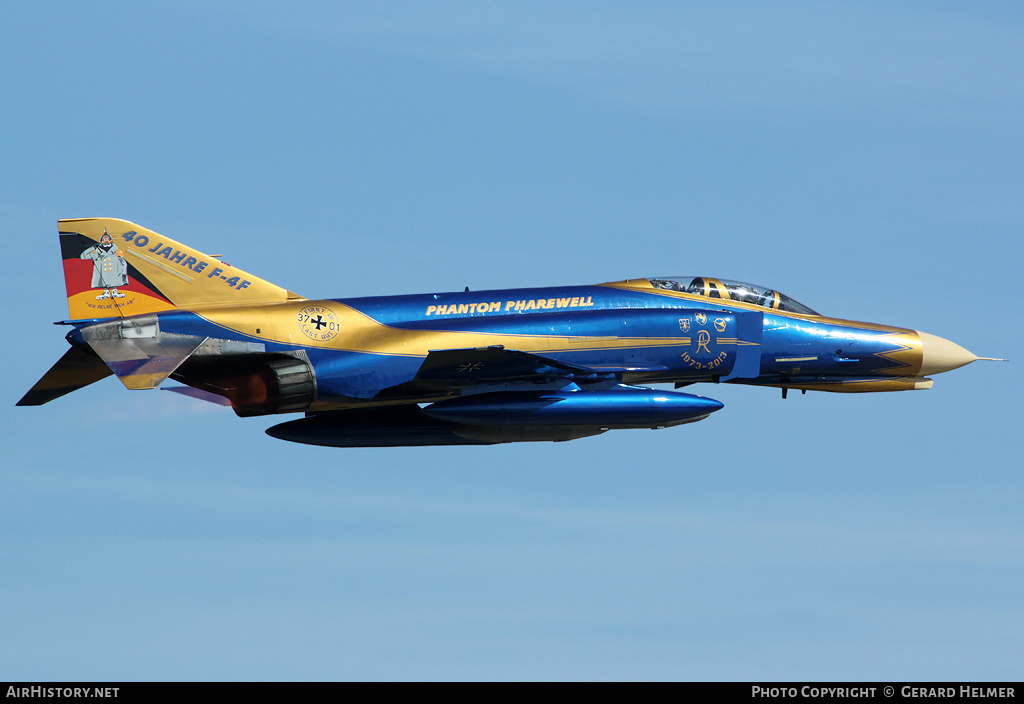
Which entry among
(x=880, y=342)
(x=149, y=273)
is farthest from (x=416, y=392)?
(x=880, y=342)

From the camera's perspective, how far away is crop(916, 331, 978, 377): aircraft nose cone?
3136 cm

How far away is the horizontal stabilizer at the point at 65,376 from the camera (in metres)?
28.1

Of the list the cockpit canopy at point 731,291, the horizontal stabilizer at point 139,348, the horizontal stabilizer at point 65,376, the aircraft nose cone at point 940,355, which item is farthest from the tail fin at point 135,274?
the aircraft nose cone at point 940,355

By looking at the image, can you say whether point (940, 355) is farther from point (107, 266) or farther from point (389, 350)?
point (107, 266)

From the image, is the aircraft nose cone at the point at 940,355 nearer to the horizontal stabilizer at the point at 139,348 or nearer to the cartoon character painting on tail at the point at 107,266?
the horizontal stabilizer at the point at 139,348

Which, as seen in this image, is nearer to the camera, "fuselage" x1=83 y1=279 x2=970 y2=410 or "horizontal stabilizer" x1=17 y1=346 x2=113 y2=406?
"horizontal stabilizer" x1=17 y1=346 x2=113 y2=406

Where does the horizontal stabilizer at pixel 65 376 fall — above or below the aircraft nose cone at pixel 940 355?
below

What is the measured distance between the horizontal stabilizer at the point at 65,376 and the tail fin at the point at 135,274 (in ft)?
2.93

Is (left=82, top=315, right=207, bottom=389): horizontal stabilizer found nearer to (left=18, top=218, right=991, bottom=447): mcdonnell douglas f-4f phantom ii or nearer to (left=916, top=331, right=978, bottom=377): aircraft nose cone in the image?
(left=18, top=218, right=991, bottom=447): mcdonnell douglas f-4f phantom ii

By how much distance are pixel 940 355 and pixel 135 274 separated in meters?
17.0

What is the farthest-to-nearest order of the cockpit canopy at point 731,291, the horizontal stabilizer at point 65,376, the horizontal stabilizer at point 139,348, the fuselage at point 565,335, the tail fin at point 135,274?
the cockpit canopy at point 731,291 → the fuselage at point 565,335 → the horizontal stabilizer at point 65,376 → the tail fin at point 135,274 → the horizontal stabilizer at point 139,348

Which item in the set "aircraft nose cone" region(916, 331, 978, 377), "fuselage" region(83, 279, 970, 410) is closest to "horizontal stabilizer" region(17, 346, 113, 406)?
"fuselage" region(83, 279, 970, 410)

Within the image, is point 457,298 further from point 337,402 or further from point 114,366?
point 114,366

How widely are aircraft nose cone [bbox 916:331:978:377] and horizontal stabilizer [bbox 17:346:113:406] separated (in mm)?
17161
